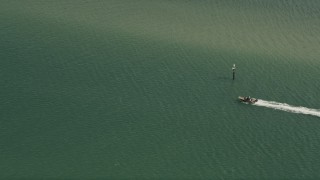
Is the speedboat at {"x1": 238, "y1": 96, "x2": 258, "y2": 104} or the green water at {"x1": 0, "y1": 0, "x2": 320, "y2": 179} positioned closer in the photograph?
the green water at {"x1": 0, "y1": 0, "x2": 320, "y2": 179}

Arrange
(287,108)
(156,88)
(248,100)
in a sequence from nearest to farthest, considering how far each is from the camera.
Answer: (287,108) → (248,100) → (156,88)

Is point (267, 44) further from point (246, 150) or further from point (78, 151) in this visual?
point (78, 151)

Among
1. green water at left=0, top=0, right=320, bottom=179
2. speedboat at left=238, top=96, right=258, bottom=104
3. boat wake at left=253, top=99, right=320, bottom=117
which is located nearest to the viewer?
green water at left=0, top=0, right=320, bottom=179

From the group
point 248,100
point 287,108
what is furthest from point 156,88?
point 287,108

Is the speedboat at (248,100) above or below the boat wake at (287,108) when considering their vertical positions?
above

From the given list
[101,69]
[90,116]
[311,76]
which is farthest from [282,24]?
[90,116]

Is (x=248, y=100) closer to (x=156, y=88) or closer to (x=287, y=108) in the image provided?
(x=287, y=108)

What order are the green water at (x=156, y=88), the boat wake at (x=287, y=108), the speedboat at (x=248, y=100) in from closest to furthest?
the green water at (x=156, y=88), the boat wake at (x=287, y=108), the speedboat at (x=248, y=100)

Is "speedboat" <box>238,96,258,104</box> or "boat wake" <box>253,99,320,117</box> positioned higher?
"speedboat" <box>238,96,258,104</box>

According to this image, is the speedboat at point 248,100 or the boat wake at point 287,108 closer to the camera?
the boat wake at point 287,108
